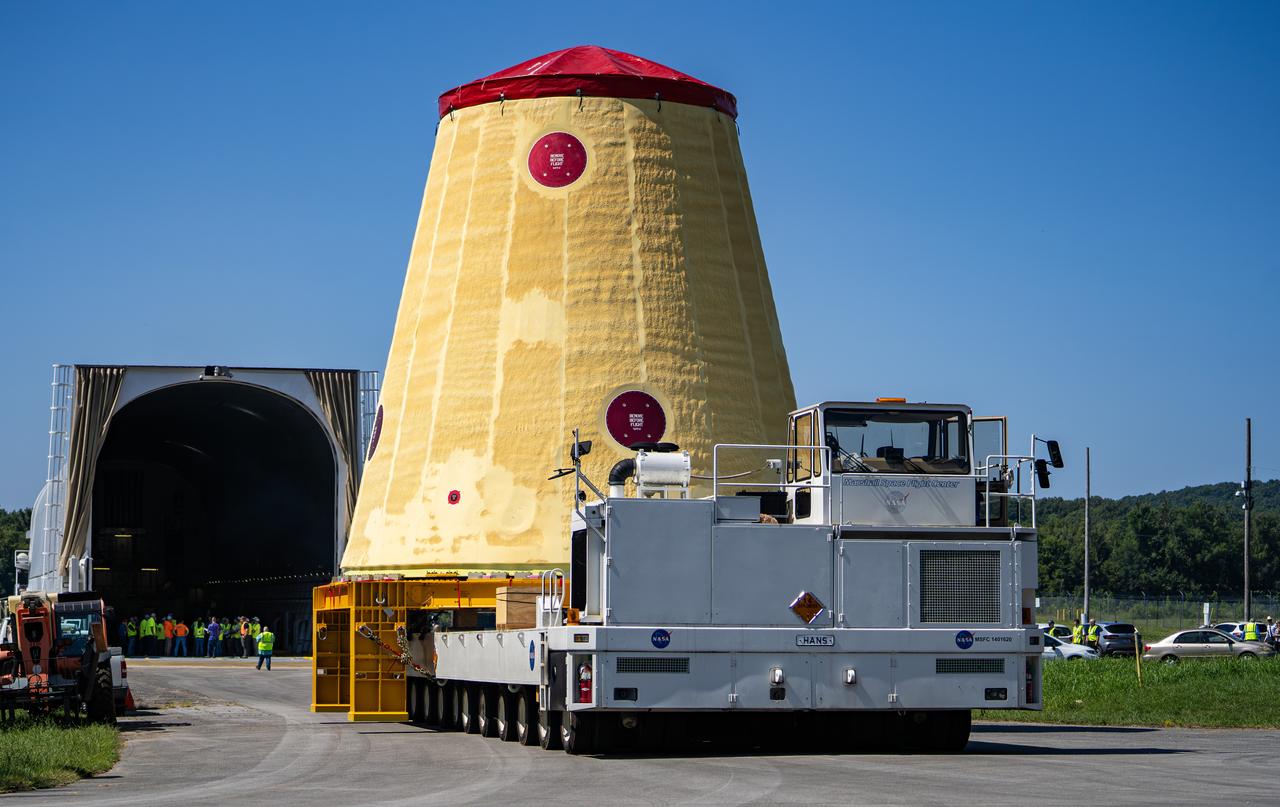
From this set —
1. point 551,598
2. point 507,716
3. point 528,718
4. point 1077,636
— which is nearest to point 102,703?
point 507,716

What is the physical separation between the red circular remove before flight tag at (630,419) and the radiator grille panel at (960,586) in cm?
1249

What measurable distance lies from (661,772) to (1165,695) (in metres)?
17.8

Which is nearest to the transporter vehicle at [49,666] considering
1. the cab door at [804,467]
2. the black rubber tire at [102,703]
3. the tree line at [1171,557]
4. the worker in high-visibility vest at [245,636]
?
the black rubber tire at [102,703]

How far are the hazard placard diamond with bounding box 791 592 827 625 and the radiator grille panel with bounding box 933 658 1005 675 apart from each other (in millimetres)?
1585

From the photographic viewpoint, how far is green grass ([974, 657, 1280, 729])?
29438 mm

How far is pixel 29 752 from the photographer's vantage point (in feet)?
69.4

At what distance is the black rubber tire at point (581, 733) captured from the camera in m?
21.4

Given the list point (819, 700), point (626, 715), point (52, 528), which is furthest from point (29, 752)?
point (52, 528)

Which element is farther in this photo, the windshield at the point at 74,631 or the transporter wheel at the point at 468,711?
the windshield at the point at 74,631

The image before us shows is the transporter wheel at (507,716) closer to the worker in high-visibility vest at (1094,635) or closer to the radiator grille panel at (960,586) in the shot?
the radiator grille panel at (960,586)

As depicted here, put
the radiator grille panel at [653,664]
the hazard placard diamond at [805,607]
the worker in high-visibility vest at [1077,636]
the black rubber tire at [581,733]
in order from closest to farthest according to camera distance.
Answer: the radiator grille panel at [653,664] → the hazard placard diamond at [805,607] → the black rubber tire at [581,733] → the worker in high-visibility vest at [1077,636]

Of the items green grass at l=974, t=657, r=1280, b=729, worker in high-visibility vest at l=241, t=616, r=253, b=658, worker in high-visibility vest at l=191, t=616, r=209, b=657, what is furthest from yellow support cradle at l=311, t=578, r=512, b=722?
worker in high-visibility vest at l=191, t=616, r=209, b=657

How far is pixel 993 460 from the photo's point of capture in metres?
22.6

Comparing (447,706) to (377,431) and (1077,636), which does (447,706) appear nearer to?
(377,431)
